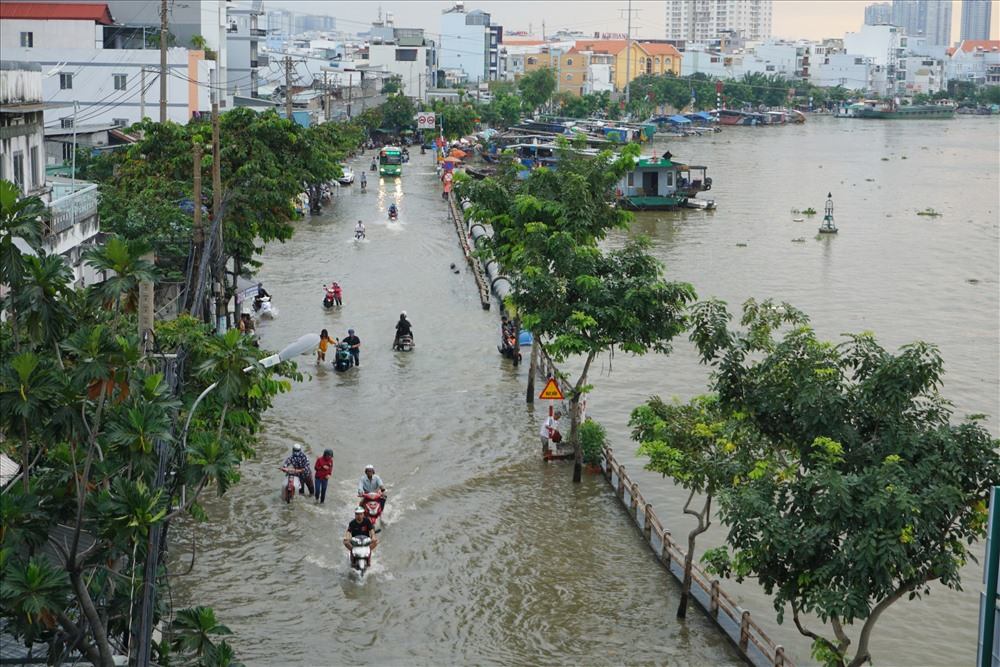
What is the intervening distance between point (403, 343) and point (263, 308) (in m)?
4.81

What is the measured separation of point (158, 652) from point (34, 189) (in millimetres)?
14818

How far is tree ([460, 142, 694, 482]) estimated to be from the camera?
18.9 metres

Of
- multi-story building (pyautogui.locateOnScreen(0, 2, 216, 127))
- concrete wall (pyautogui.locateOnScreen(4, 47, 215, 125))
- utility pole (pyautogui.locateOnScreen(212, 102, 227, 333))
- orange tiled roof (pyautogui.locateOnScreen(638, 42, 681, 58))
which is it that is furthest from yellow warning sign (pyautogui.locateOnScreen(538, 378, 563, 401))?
orange tiled roof (pyautogui.locateOnScreen(638, 42, 681, 58))

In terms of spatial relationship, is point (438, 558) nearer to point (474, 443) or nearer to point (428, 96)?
point (474, 443)

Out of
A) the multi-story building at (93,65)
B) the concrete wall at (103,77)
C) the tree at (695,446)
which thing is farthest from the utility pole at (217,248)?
the concrete wall at (103,77)

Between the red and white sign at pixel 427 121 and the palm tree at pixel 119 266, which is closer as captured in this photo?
the palm tree at pixel 119 266

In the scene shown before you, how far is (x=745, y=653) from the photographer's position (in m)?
13.9

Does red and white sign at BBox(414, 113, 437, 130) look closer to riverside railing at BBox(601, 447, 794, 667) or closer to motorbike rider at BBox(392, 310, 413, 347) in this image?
motorbike rider at BBox(392, 310, 413, 347)

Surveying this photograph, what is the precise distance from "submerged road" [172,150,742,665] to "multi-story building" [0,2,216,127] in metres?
32.3

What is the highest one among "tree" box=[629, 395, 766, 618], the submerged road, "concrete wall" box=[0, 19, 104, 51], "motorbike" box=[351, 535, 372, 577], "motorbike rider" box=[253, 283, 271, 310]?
"concrete wall" box=[0, 19, 104, 51]

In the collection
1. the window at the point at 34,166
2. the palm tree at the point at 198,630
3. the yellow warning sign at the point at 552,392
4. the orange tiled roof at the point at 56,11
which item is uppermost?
the orange tiled roof at the point at 56,11

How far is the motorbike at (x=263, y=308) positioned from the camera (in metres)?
31.3

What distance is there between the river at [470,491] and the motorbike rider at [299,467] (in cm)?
43

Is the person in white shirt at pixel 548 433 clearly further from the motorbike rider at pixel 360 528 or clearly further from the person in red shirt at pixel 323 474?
the motorbike rider at pixel 360 528
